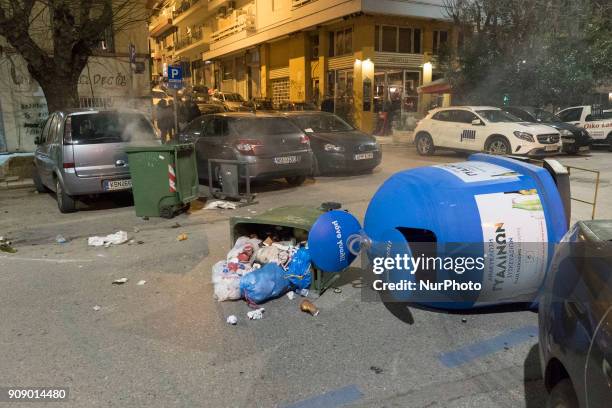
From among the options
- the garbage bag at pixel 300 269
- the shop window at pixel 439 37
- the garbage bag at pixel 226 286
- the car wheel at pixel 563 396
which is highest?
the shop window at pixel 439 37

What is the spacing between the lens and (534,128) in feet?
42.6

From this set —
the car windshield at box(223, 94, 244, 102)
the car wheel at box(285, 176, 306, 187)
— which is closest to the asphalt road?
the car wheel at box(285, 176, 306, 187)

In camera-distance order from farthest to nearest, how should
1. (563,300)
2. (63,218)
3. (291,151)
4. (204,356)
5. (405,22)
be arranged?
(405,22), (291,151), (63,218), (204,356), (563,300)

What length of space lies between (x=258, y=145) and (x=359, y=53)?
15239mm

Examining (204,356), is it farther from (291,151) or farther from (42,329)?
(291,151)

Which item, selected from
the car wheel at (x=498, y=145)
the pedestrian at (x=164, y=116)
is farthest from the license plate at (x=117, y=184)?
the car wheel at (x=498, y=145)

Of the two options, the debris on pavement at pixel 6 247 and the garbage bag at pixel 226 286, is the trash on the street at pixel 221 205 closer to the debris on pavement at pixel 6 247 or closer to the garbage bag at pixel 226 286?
the debris on pavement at pixel 6 247

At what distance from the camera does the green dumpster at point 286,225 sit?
14.6 feet

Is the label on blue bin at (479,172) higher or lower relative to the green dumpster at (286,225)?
higher

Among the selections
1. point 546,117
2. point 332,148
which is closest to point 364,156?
point 332,148

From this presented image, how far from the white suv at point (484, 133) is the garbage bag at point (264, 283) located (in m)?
10.4

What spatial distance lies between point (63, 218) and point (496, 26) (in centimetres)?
1732

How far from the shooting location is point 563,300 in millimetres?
2141

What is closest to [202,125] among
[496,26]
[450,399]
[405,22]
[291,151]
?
[291,151]
